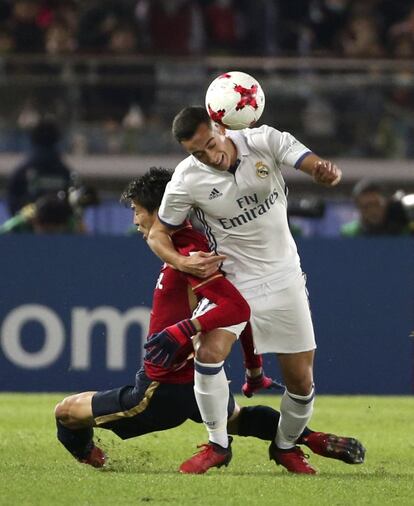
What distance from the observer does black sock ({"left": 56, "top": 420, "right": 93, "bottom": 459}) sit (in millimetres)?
8148

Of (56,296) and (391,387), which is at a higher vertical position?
(56,296)

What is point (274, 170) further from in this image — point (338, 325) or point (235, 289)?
point (338, 325)

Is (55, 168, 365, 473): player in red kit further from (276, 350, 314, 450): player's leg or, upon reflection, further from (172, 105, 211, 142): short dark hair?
(172, 105, 211, 142): short dark hair

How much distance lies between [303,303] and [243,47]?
1121 centimetres

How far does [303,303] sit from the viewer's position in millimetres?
8133

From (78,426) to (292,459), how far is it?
3.92 ft

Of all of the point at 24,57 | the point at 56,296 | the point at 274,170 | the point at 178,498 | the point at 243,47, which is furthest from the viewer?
the point at 243,47

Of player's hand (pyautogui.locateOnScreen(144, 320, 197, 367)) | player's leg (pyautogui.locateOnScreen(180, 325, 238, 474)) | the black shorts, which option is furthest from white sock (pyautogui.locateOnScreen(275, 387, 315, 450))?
player's hand (pyautogui.locateOnScreen(144, 320, 197, 367))

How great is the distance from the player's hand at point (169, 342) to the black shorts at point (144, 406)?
8.1 inches

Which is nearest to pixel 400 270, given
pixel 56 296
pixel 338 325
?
pixel 338 325

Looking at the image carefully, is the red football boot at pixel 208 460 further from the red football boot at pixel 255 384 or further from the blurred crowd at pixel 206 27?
the blurred crowd at pixel 206 27

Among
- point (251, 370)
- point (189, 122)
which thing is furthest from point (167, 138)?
point (189, 122)

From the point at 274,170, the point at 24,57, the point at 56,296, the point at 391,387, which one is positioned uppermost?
the point at 24,57

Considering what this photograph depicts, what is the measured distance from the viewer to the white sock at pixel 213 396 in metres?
7.78
